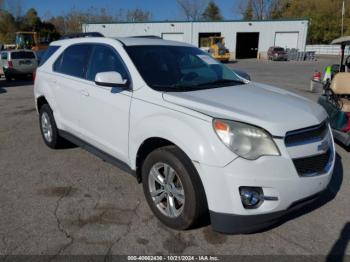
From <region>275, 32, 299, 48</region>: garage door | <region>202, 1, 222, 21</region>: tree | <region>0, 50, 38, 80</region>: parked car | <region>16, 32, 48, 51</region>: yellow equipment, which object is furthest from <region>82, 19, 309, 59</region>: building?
<region>202, 1, 222, 21</region>: tree

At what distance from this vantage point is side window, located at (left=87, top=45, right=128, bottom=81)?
3.85m

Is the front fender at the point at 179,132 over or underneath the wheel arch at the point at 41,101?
over

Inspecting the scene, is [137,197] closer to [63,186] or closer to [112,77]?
[63,186]

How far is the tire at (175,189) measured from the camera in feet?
9.45

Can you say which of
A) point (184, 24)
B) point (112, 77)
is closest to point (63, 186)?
point (112, 77)

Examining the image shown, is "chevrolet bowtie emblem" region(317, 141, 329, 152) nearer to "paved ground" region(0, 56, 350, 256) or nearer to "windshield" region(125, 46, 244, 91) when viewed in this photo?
"paved ground" region(0, 56, 350, 256)

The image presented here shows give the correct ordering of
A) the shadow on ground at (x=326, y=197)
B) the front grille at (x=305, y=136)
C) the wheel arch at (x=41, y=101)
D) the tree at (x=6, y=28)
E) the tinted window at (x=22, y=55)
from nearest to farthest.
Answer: the front grille at (x=305, y=136), the shadow on ground at (x=326, y=197), the wheel arch at (x=41, y=101), the tinted window at (x=22, y=55), the tree at (x=6, y=28)

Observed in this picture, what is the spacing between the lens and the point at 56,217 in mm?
3535

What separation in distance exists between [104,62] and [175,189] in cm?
191

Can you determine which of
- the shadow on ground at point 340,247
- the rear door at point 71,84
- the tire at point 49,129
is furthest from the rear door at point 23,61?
the shadow on ground at point 340,247

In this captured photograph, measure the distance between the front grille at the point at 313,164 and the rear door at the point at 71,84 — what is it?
2.74 meters

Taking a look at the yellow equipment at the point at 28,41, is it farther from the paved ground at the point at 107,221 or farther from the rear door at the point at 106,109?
the rear door at the point at 106,109

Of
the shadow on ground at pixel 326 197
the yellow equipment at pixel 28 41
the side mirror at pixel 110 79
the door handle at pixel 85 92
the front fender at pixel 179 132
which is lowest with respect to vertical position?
the shadow on ground at pixel 326 197

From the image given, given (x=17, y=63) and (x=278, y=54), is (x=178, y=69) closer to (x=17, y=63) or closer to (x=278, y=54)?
(x=17, y=63)
